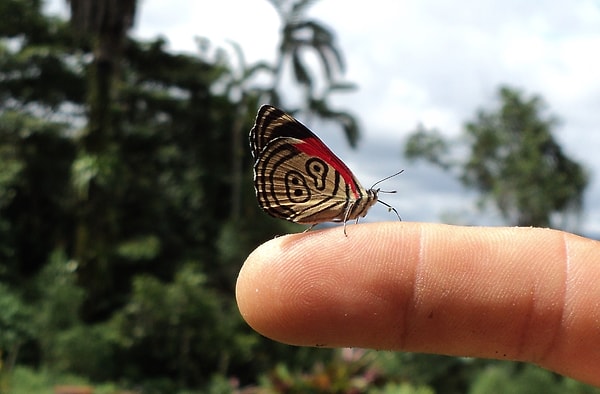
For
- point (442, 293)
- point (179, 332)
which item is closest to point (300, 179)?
point (442, 293)

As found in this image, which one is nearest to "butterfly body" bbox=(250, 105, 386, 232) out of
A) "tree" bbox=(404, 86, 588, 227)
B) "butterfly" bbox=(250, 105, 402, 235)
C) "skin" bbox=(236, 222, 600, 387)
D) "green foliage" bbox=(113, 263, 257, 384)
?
"butterfly" bbox=(250, 105, 402, 235)

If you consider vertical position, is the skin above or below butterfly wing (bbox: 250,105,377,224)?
below

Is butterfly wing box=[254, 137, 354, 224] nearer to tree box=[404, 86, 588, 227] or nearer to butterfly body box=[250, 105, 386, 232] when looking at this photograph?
butterfly body box=[250, 105, 386, 232]

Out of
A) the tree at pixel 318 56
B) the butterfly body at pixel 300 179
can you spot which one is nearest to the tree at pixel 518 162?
the tree at pixel 318 56

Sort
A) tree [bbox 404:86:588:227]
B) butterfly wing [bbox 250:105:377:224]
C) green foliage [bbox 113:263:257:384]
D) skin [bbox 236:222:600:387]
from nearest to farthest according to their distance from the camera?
skin [bbox 236:222:600:387] → butterfly wing [bbox 250:105:377:224] → green foliage [bbox 113:263:257:384] → tree [bbox 404:86:588:227]

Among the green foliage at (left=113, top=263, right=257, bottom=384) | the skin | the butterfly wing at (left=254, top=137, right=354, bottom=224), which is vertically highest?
the butterfly wing at (left=254, top=137, right=354, bottom=224)

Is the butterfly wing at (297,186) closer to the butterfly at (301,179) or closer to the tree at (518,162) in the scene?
the butterfly at (301,179)
